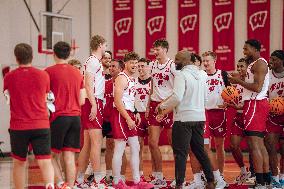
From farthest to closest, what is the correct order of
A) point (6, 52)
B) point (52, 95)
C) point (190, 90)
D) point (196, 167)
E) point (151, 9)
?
point (151, 9)
point (6, 52)
point (196, 167)
point (190, 90)
point (52, 95)

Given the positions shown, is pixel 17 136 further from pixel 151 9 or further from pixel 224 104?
pixel 151 9

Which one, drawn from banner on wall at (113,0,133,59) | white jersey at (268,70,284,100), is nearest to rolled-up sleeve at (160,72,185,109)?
white jersey at (268,70,284,100)

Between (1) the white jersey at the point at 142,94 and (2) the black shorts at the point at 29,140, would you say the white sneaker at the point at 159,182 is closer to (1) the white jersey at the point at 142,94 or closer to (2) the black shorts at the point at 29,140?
(1) the white jersey at the point at 142,94

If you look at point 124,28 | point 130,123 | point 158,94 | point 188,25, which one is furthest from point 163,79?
point 124,28

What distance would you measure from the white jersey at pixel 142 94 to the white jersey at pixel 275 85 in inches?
91.1

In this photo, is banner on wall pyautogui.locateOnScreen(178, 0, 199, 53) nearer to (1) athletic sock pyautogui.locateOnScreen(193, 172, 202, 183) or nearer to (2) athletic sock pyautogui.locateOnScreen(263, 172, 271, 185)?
(1) athletic sock pyautogui.locateOnScreen(193, 172, 202, 183)

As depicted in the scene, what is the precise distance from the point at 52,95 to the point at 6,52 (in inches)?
323

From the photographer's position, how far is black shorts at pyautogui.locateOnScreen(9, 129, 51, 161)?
737 cm

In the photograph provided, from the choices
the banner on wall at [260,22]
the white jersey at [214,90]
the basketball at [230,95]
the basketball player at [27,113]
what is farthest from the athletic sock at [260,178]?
the banner on wall at [260,22]

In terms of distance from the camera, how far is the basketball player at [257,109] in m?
8.84

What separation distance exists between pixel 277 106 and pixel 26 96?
385 centimetres

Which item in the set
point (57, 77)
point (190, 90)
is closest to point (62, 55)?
point (57, 77)

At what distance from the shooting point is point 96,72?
924 centimetres

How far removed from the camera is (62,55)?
806 cm
